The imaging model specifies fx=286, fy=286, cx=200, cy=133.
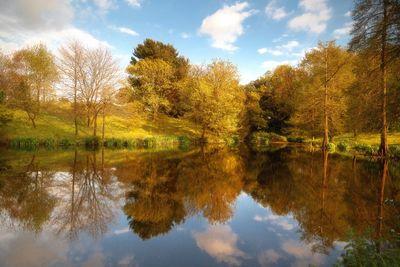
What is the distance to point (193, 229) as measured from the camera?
829 centimetres

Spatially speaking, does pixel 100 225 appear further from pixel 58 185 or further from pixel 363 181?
pixel 363 181

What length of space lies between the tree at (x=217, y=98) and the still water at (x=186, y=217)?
83.8ft

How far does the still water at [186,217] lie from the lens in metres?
6.57

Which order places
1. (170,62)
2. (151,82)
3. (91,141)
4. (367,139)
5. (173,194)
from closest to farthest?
(173,194)
(91,141)
(367,139)
(151,82)
(170,62)

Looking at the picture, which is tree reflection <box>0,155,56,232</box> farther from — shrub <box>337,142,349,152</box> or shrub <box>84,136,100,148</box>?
shrub <box>337,142,349,152</box>

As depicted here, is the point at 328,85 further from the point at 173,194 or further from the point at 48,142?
the point at 48,142

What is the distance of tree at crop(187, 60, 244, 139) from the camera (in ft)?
135

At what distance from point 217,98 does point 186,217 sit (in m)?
33.3

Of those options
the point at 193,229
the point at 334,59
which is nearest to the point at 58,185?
the point at 193,229

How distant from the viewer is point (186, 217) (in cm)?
924

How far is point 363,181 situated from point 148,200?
434 inches

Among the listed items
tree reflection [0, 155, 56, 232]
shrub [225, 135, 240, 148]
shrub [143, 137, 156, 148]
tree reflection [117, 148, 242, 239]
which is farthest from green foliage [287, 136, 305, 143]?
tree reflection [0, 155, 56, 232]

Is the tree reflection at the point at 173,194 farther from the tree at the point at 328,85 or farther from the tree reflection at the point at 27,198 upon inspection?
the tree at the point at 328,85

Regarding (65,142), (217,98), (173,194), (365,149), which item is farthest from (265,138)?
(173,194)
